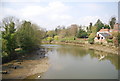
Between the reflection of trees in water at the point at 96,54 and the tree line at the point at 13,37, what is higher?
the tree line at the point at 13,37

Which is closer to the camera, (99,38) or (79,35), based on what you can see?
(99,38)

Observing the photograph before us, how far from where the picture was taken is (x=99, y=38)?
34.8 m

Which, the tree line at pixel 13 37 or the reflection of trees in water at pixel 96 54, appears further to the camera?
the reflection of trees in water at pixel 96 54

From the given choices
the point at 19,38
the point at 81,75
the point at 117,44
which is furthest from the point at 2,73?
the point at 117,44

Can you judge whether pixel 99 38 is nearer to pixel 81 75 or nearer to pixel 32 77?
pixel 81 75

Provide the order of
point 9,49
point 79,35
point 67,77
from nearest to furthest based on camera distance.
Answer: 1. point 67,77
2. point 9,49
3. point 79,35

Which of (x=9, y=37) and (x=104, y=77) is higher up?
(x=9, y=37)

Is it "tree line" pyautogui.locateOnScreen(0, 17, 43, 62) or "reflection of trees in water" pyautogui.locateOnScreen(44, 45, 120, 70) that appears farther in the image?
"reflection of trees in water" pyautogui.locateOnScreen(44, 45, 120, 70)

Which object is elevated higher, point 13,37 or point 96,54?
point 13,37

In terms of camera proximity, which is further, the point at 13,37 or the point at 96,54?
the point at 96,54

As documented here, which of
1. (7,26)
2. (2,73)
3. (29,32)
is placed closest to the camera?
(2,73)

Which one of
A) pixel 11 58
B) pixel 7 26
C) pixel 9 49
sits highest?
pixel 7 26

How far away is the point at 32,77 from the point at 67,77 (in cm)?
329

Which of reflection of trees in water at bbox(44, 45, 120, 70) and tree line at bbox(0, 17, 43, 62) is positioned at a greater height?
tree line at bbox(0, 17, 43, 62)
